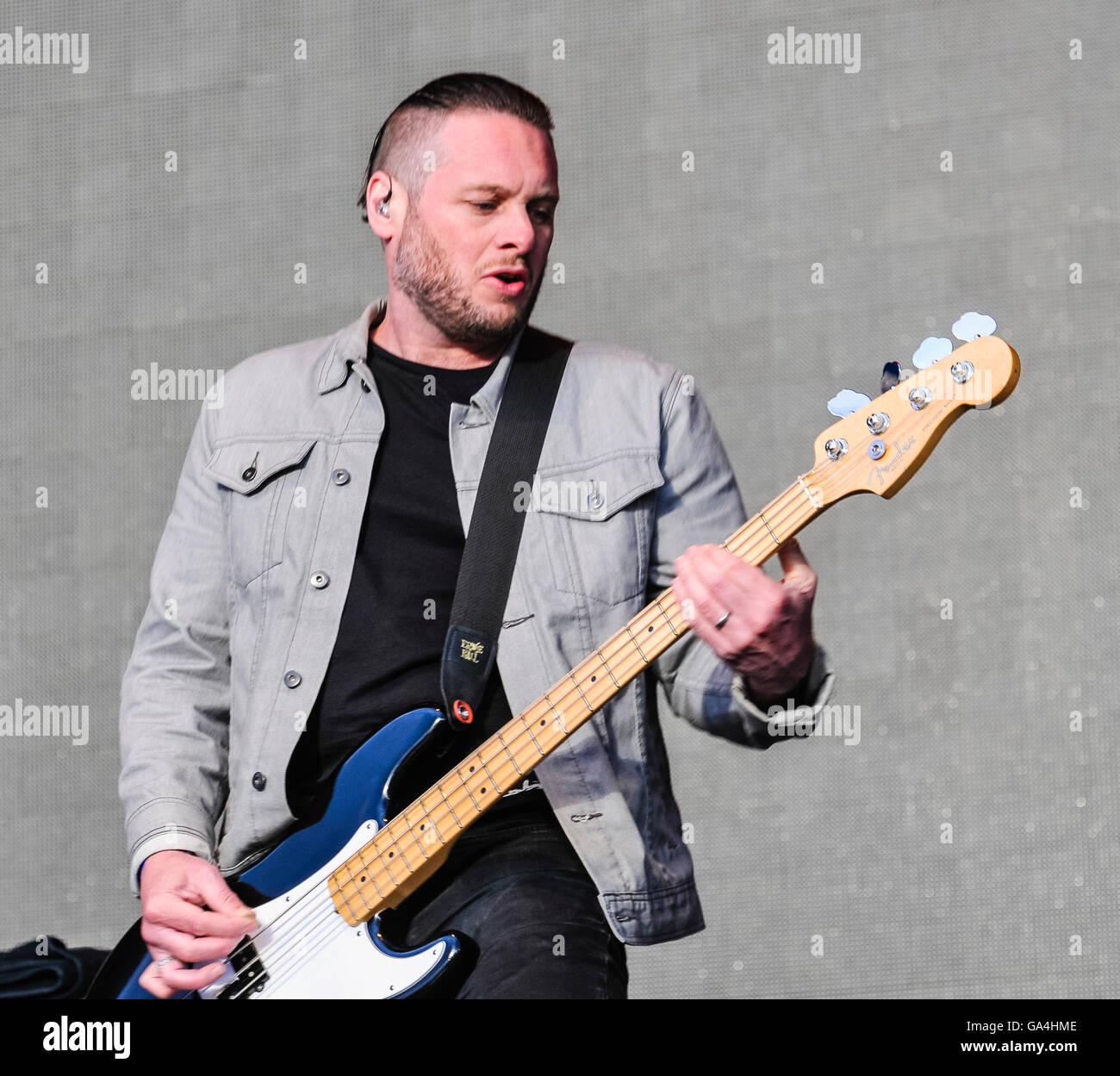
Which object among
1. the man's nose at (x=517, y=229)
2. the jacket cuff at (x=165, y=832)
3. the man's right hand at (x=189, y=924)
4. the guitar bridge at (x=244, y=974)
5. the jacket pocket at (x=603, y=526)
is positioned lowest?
the guitar bridge at (x=244, y=974)

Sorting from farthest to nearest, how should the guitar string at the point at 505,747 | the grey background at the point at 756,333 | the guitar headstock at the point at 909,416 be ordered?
1. the grey background at the point at 756,333
2. the guitar string at the point at 505,747
3. the guitar headstock at the point at 909,416

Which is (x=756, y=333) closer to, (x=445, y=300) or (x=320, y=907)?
(x=445, y=300)

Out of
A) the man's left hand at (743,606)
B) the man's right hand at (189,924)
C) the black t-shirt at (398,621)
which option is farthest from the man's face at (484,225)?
the man's right hand at (189,924)

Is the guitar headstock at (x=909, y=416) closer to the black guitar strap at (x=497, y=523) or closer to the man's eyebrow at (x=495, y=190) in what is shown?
the black guitar strap at (x=497, y=523)

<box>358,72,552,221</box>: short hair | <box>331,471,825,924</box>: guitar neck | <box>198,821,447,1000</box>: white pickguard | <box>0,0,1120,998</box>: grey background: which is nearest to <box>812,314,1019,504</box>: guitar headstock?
<box>331,471,825,924</box>: guitar neck

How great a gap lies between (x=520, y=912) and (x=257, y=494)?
789mm

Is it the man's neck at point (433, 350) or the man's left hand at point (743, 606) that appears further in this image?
the man's neck at point (433, 350)

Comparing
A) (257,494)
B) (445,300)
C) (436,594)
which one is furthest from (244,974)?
(445,300)

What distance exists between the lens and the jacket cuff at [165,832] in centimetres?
→ 244

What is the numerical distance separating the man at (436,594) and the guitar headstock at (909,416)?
0.52 ft

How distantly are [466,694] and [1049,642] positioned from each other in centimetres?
133
